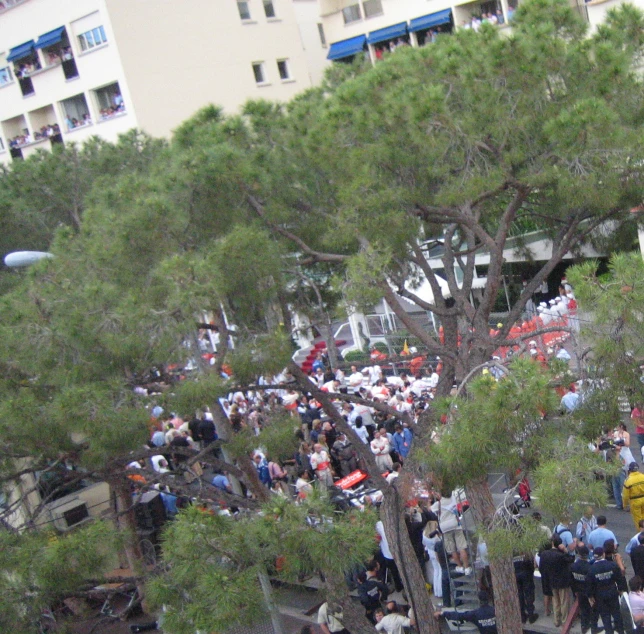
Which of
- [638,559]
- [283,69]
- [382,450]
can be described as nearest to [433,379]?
[382,450]

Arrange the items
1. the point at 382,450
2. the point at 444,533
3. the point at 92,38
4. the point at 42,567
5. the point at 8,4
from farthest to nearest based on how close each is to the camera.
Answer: the point at 8,4 < the point at 92,38 < the point at 382,450 < the point at 444,533 < the point at 42,567

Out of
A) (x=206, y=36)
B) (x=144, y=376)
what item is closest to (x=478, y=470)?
(x=144, y=376)

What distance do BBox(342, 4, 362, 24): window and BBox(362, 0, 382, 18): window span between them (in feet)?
0.79

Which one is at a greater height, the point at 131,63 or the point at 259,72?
the point at 131,63

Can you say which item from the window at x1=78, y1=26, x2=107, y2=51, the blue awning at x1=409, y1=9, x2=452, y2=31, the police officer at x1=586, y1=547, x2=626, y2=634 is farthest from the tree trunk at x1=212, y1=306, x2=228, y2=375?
the blue awning at x1=409, y1=9, x2=452, y2=31

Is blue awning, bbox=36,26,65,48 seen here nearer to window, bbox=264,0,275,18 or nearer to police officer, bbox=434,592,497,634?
window, bbox=264,0,275,18

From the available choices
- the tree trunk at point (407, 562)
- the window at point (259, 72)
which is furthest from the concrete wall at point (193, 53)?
the tree trunk at point (407, 562)

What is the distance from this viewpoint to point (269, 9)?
98.4 feet

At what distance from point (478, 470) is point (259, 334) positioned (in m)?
3.08

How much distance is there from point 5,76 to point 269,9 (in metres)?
9.53

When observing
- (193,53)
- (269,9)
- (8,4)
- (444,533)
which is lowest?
(444,533)

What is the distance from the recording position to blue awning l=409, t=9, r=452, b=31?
26781mm

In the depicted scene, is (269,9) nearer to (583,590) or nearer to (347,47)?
(347,47)

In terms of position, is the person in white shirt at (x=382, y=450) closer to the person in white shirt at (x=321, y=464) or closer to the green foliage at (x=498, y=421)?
the person in white shirt at (x=321, y=464)
